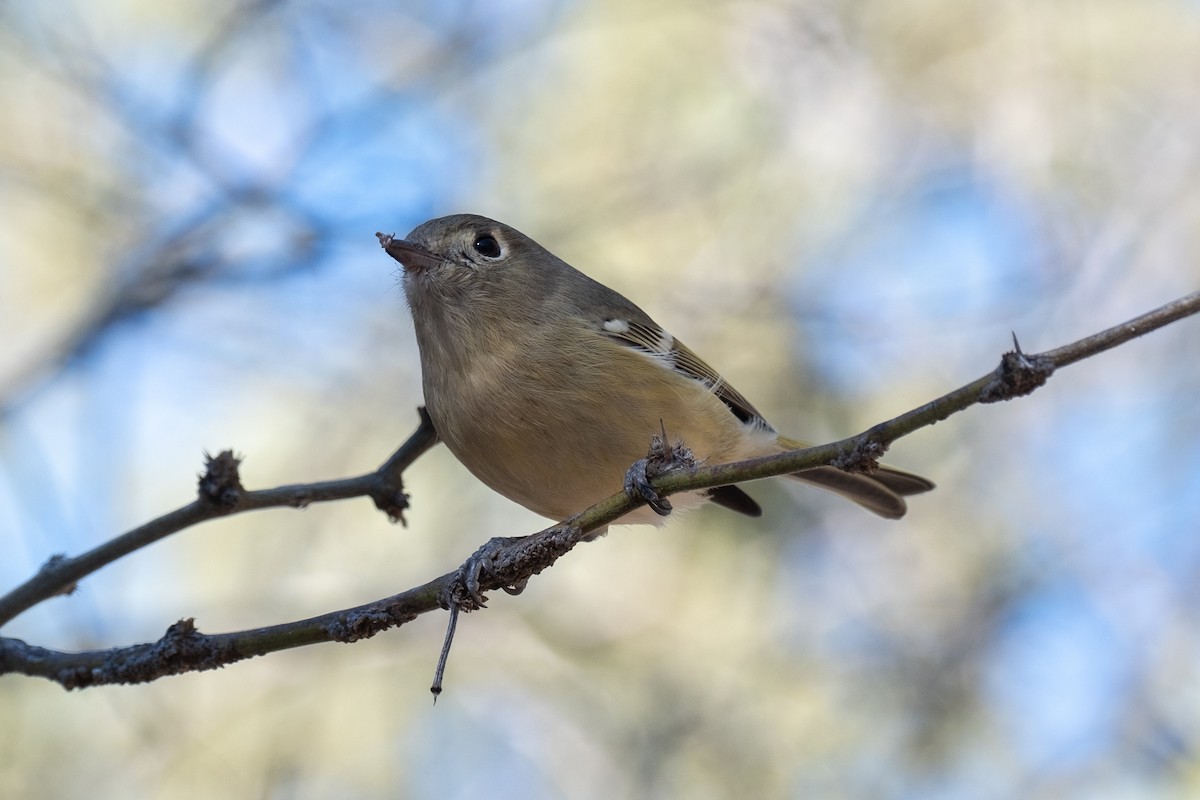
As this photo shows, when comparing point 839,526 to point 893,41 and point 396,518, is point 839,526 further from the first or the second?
point 396,518

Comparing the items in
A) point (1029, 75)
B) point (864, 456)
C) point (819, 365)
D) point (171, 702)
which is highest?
point (1029, 75)

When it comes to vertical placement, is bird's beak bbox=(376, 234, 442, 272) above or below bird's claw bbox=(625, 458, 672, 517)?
above

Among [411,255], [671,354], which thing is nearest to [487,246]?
[411,255]

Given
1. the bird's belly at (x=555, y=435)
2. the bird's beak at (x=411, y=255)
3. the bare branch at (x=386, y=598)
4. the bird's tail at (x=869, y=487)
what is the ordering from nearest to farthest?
the bare branch at (x=386, y=598)
the bird's belly at (x=555, y=435)
the bird's beak at (x=411, y=255)
the bird's tail at (x=869, y=487)

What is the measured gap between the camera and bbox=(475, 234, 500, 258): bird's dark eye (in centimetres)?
363

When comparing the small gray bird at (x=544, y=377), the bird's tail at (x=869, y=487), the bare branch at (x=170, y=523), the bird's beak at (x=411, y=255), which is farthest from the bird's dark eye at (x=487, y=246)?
Answer: the bare branch at (x=170, y=523)

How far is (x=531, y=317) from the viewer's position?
334cm

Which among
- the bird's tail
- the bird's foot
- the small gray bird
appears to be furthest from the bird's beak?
the bird's foot

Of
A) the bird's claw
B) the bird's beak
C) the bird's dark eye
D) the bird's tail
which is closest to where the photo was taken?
the bird's claw

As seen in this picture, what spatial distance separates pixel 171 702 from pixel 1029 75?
5.86m

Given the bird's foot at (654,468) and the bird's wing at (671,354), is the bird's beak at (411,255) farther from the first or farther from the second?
the bird's foot at (654,468)

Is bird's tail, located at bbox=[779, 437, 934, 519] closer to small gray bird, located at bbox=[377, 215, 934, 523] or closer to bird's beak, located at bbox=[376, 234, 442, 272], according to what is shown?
small gray bird, located at bbox=[377, 215, 934, 523]

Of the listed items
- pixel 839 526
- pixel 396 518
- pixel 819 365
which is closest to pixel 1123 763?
pixel 839 526

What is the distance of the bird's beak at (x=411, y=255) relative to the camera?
3.40 metres
